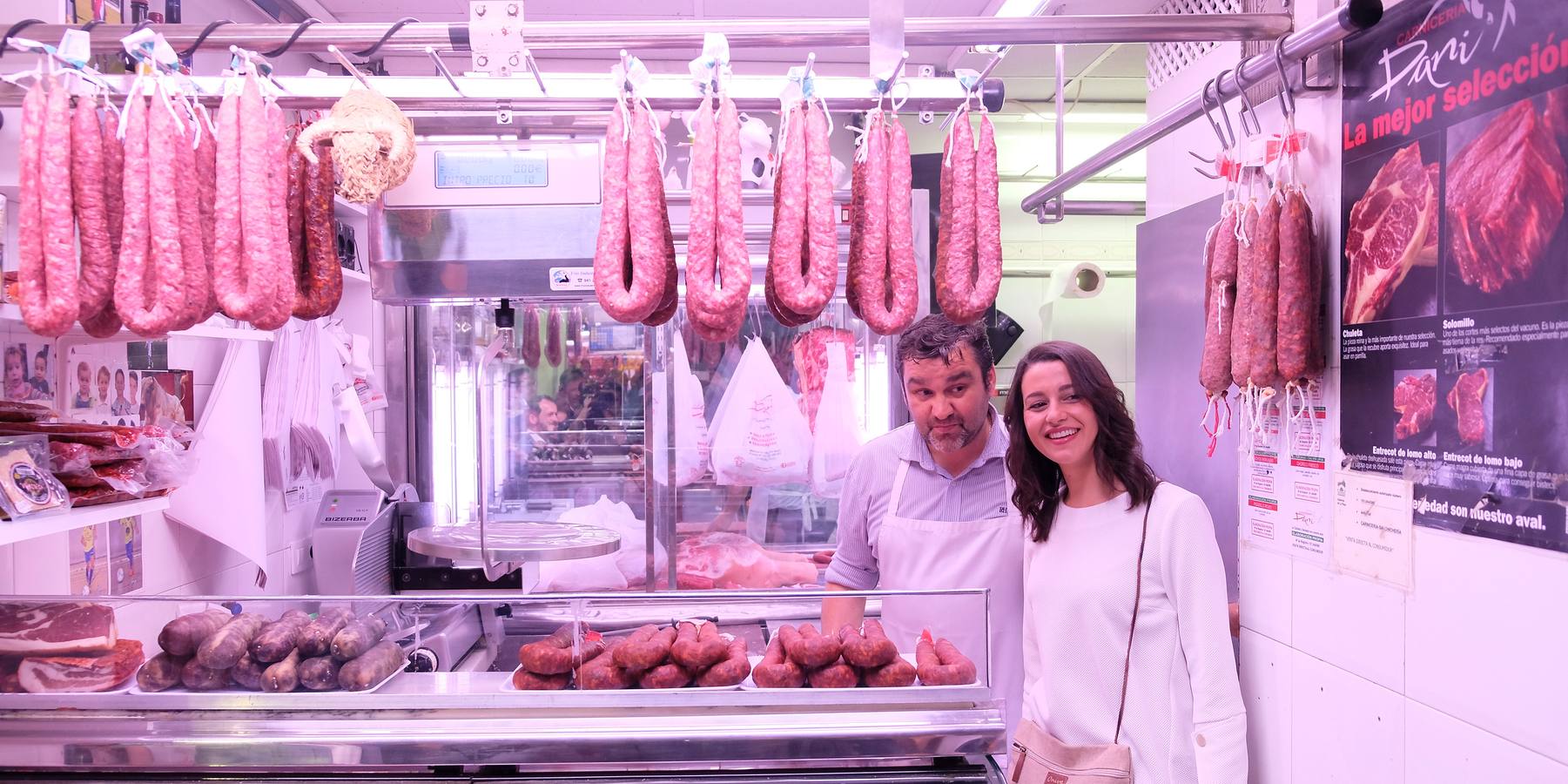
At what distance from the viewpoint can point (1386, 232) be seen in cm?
209

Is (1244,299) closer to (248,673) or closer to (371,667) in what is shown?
(371,667)

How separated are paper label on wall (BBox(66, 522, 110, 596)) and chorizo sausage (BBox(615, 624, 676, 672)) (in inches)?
79.3

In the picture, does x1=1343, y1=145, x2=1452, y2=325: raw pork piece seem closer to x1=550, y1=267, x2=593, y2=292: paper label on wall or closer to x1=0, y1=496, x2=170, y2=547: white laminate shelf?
x1=550, y1=267, x2=593, y2=292: paper label on wall

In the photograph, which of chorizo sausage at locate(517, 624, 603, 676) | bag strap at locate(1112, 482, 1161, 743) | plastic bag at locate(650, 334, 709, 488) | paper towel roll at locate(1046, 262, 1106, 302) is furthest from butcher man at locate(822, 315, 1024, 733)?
paper towel roll at locate(1046, 262, 1106, 302)

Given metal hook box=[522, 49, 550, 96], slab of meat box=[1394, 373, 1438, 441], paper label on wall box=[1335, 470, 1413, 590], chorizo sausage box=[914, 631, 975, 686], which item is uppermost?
metal hook box=[522, 49, 550, 96]

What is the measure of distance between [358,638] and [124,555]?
5.96ft

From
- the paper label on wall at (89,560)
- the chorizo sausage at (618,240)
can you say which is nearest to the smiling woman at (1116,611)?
the chorizo sausage at (618,240)

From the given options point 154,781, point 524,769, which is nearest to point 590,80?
point 524,769

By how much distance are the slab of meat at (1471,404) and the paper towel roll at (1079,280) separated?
3217 millimetres

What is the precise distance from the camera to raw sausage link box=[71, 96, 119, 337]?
1.86m

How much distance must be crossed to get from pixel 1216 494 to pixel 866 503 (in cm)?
128

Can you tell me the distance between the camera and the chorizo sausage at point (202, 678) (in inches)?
75.5

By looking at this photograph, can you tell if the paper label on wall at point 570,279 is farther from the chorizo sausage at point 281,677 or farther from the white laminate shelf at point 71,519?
the chorizo sausage at point 281,677

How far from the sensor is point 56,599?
1.98 metres
